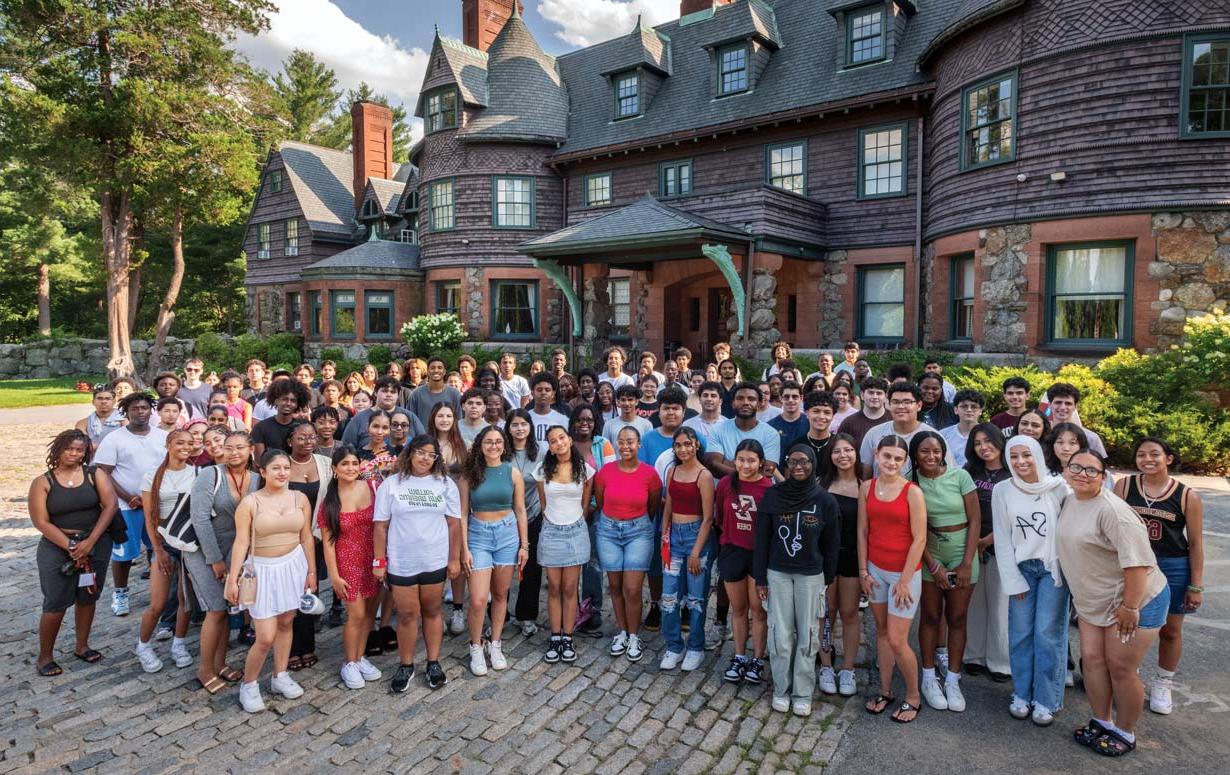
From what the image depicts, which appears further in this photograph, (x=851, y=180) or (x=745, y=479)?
(x=851, y=180)

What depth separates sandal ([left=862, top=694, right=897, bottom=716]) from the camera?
178 inches

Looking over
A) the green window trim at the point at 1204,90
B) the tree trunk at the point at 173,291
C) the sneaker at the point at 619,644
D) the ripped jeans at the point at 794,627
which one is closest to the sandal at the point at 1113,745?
the ripped jeans at the point at 794,627

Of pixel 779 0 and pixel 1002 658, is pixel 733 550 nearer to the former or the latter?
pixel 1002 658

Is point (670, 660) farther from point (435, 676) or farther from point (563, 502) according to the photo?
point (435, 676)

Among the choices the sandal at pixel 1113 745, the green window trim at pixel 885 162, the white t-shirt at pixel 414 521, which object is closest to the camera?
the sandal at pixel 1113 745

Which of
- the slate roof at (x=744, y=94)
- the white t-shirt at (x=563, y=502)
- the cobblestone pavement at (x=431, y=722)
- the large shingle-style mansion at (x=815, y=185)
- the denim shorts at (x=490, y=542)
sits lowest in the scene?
the cobblestone pavement at (x=431, y=722)

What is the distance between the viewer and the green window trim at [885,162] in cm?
1639

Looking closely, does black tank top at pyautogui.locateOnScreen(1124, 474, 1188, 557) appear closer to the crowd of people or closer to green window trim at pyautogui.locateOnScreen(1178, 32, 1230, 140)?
the crowd of people

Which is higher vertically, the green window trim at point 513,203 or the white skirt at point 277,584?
the green window trim at point 513,203

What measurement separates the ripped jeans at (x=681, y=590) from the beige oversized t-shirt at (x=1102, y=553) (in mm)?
2301

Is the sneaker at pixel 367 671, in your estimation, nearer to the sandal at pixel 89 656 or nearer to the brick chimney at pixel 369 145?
the sandal at pixel 89 656

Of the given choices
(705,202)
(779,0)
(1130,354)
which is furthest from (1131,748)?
(779,0)

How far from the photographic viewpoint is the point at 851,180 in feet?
56.6

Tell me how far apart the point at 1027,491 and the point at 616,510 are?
9.00 feet
